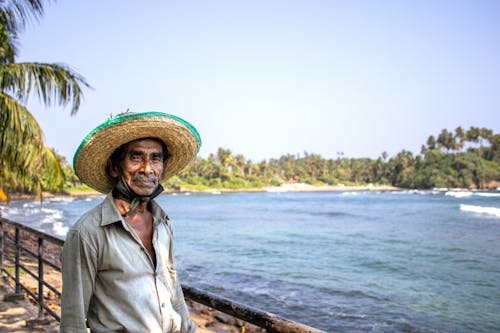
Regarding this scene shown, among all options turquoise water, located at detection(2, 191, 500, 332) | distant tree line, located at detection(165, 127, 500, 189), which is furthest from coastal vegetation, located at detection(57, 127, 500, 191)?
turquoise water, located at detection(2, 191, 500, 332)

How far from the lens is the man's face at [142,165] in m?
1.83

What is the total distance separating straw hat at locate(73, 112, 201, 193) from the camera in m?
1.79

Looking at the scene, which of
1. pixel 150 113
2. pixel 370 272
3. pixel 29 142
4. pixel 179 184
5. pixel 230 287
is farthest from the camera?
pixel 179 184

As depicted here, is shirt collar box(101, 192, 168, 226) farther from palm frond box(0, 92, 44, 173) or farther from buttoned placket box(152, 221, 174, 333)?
palm frond box(0, 92, 44, 173)

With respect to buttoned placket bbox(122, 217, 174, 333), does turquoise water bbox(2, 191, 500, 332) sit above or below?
below

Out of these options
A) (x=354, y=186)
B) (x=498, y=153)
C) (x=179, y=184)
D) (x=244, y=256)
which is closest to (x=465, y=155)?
(x=498, y=153)

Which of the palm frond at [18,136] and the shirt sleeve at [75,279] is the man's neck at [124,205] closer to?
the shirt sleeve at [75,279]

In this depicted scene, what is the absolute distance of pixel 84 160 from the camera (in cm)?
192

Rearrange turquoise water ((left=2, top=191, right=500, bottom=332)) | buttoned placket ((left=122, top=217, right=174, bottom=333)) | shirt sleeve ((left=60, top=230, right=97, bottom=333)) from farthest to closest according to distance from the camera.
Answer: turquoise water ((left=2, top=191, right=500, bottom=332)) < buttoned placket ((left=122, top=217, right=174, bottom=333)) < shirt sleeve ((left=60, top=230, right=97, bottom=333))

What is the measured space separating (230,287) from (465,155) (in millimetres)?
120431

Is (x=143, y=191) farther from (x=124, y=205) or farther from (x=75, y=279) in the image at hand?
(x=75, y=279)

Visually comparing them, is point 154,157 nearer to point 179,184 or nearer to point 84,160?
point 84,160

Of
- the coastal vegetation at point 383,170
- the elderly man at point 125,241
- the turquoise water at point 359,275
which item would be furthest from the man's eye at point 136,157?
the coastal vegetation at point 383,170

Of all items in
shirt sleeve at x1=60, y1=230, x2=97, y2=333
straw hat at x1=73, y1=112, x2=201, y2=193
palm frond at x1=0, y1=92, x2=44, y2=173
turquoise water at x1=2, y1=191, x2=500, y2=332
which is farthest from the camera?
turquoise water at x1=2, y1=191, x2=500, y2=332
